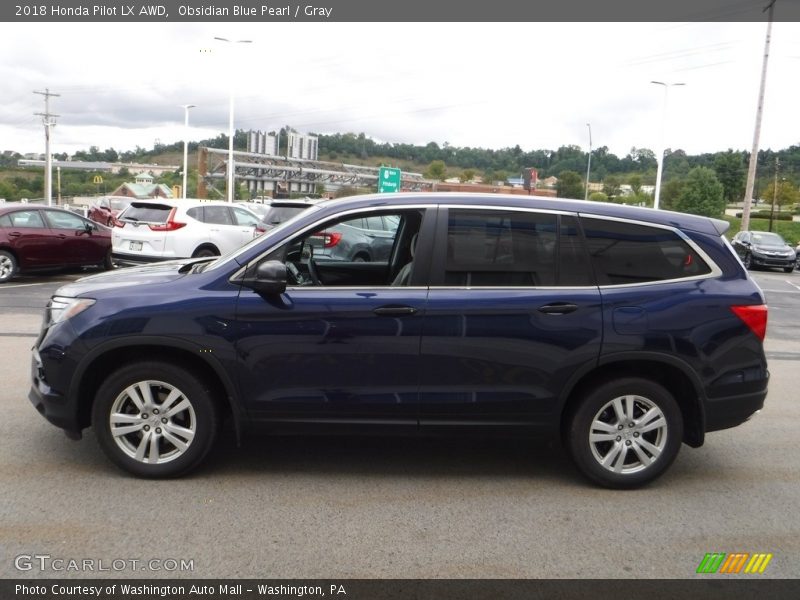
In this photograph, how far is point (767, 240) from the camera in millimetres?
28328

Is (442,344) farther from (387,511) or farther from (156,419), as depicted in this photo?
(156,419)

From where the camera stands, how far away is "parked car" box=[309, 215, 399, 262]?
17.8 ft

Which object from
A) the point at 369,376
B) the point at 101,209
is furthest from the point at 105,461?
the point at 101,209

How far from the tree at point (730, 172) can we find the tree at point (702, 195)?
13000mm

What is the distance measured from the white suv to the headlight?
1021 centimetres

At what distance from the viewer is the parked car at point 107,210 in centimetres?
3014

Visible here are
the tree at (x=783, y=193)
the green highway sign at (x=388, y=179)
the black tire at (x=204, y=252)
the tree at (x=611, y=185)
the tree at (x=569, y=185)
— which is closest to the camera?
the black tire at (x=204, y=252)

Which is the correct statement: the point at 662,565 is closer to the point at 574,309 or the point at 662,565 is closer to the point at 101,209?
the point at 574,309

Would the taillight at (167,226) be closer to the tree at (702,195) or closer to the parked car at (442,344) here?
the parked car at (442,344)

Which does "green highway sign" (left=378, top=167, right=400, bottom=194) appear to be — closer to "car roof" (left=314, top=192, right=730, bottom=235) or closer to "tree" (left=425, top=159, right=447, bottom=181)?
"tree" (left=425, top=159, right=447, bottom=181)

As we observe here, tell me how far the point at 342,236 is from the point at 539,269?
1853mm

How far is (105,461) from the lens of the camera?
4848 millimetres
